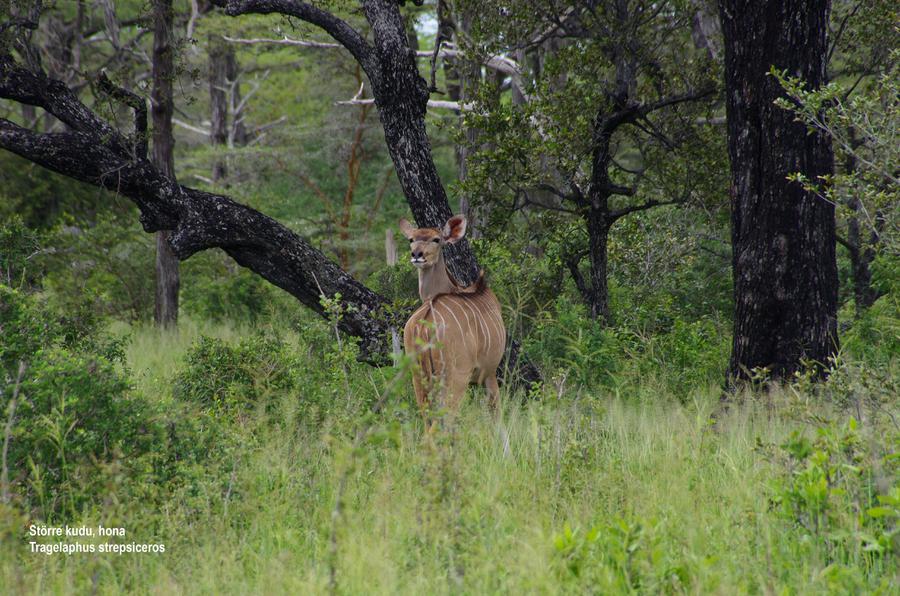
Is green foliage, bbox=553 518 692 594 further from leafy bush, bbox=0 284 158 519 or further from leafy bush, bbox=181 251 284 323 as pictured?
leafy bush, bbox=181 251 284 323

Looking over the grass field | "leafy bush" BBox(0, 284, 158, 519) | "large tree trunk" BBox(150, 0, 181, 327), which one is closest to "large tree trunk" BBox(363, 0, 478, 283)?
the grass field

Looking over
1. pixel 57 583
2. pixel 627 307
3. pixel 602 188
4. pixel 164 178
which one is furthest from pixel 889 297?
pixel 57 583

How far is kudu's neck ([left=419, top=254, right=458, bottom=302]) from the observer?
6.84m

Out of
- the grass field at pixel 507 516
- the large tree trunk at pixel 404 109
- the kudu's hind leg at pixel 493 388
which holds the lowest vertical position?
the grass field at pixel 507 516

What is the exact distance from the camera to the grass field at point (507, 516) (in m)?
3.59

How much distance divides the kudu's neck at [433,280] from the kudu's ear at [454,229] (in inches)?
7.5

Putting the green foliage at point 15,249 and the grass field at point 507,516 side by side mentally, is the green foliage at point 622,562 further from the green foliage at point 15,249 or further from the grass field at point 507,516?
the green foliage at point 15,249

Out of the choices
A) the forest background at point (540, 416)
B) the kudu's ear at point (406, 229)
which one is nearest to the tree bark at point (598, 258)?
the forest background at point (540, 416)

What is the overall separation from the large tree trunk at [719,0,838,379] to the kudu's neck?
233 centimetres

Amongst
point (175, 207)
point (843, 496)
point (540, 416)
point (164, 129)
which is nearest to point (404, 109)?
point (175, 207)

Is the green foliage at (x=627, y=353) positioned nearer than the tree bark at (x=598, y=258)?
Yes

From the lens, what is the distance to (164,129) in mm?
11453

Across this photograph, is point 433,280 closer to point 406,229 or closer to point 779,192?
point 406,229

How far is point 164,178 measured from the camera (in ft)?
24.9
